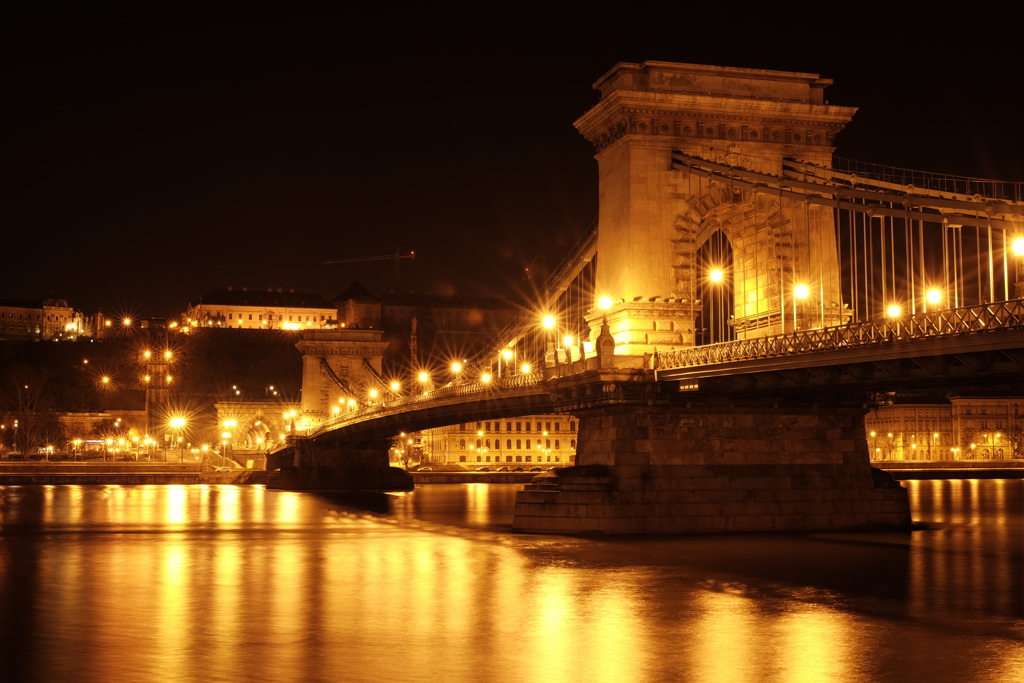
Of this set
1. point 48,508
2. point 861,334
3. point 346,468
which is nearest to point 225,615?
point 861,334

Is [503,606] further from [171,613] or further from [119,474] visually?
[119,474]

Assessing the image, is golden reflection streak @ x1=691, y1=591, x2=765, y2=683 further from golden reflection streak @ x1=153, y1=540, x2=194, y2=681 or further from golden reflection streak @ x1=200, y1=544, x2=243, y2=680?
golden reflection streak @ x1=153, y1=540, x2=194, y2=681

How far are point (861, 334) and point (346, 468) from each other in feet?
182

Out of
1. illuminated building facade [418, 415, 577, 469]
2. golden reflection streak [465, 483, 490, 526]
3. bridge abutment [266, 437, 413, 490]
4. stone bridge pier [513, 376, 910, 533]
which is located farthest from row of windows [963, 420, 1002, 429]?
stone bridge pier [513, 376, 910, 533]

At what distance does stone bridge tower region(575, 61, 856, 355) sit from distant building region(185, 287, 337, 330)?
14034cm

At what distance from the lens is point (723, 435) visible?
120 feet

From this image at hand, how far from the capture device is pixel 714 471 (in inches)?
1437

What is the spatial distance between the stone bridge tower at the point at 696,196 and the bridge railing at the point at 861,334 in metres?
3.27

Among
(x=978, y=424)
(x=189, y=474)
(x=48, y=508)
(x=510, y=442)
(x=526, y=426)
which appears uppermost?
(x=526, y=426)

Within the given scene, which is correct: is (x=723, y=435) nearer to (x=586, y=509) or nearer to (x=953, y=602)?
(x=586, y=509)

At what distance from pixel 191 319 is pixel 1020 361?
16351 cm

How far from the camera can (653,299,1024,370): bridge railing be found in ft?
81.1

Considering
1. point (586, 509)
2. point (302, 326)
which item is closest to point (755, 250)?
point (586, 509)

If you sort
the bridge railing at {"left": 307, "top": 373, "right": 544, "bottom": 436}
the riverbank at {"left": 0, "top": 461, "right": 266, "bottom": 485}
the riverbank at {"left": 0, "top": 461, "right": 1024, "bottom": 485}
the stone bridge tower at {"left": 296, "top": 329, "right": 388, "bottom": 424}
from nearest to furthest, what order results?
the bridge railing at {"left": 307, "top": 373, "right": 544, "bottom": 436}
the riverbank at {"left": 0, "top": 461, "right": 266, "bottom": 485}
the riverbank at {"left": 0, "top": 461, "right": 1024, "bottom": 485}
the stone bridge tower at {"left": 296, "top": 329, "right": 388, "bottom": 424}
